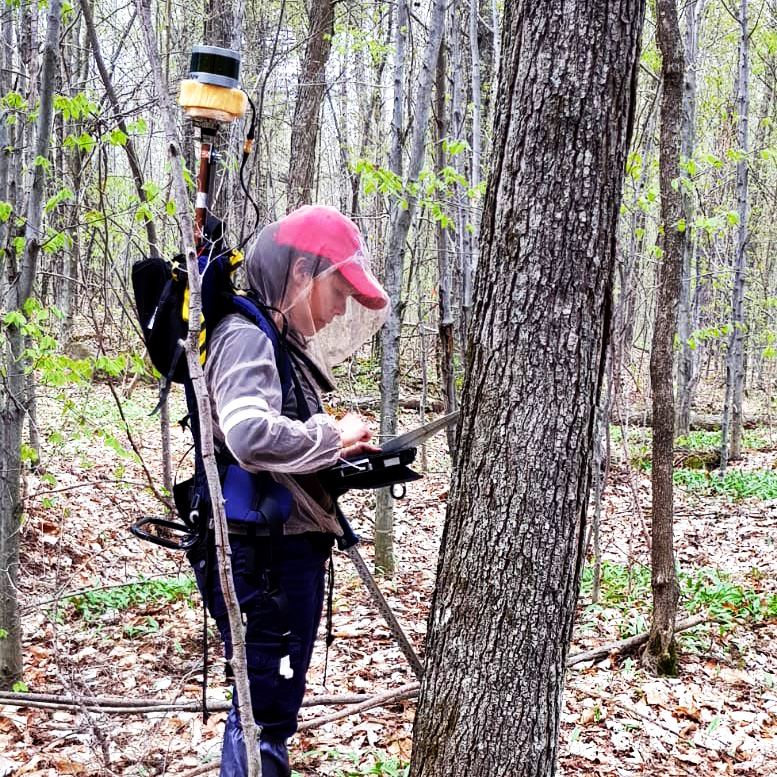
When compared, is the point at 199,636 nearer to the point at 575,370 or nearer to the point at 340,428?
the point at 340,428

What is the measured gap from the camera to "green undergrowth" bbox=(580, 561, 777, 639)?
5.18m

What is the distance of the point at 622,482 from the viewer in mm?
9062

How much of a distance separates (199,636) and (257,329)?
324 cm

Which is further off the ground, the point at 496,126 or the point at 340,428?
the point at 496,126

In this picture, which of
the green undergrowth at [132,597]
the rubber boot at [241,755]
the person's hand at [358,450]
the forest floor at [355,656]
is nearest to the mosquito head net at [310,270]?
the person's hand at [358,450]

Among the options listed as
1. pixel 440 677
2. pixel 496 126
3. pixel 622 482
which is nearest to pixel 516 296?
pixel 496 126

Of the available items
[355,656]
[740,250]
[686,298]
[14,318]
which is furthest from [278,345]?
[686,298]

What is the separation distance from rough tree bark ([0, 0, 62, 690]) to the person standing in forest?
1.83 meters

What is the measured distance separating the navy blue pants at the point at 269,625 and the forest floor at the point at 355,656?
0.52 m

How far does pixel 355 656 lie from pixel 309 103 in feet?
24.1

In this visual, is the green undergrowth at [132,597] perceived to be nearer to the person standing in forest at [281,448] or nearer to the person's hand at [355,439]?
the person standing in forest at [281,448]

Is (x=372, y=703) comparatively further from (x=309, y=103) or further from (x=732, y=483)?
(x=309, y=103)

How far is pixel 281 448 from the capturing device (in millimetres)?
2219

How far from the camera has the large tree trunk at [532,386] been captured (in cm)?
191
